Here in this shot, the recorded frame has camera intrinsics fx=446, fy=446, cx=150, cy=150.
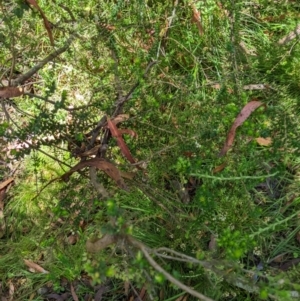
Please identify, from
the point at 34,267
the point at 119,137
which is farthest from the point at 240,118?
the point at 34,267

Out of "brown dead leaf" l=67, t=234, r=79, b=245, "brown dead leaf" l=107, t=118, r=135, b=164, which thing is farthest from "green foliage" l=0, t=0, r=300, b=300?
"brown dead leaf" l=107, t=118, r=135, b=164

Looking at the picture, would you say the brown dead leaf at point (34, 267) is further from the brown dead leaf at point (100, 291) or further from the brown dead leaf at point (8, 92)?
the brown dead leaf at point (8, 92)

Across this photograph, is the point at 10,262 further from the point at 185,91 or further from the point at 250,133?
the point at 250,133

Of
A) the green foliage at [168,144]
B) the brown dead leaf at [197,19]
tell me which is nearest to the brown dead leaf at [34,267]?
the green foliage at [168,144]

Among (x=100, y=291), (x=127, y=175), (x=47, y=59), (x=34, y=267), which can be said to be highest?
(x=47, y=59)

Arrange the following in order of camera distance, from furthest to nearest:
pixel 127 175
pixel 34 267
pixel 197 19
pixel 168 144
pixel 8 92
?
pixel 197 19
pixel 34 267
pixel 168 144
pixel 127 175
pixel 8 92

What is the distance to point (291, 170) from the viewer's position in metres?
2.28

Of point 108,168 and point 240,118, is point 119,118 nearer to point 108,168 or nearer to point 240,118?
point 108,168

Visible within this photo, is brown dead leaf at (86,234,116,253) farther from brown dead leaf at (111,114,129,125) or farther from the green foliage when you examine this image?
brown dead leaf at (111,114,129,125)

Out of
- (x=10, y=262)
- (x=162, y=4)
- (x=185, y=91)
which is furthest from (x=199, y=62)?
(x=10, y=262)

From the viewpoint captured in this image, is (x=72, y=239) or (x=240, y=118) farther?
(x=72, y=239)

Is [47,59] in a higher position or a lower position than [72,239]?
higher

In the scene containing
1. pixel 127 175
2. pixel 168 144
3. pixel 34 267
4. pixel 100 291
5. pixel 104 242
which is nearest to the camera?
pixel 104 242

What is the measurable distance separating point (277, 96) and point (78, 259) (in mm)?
1228
